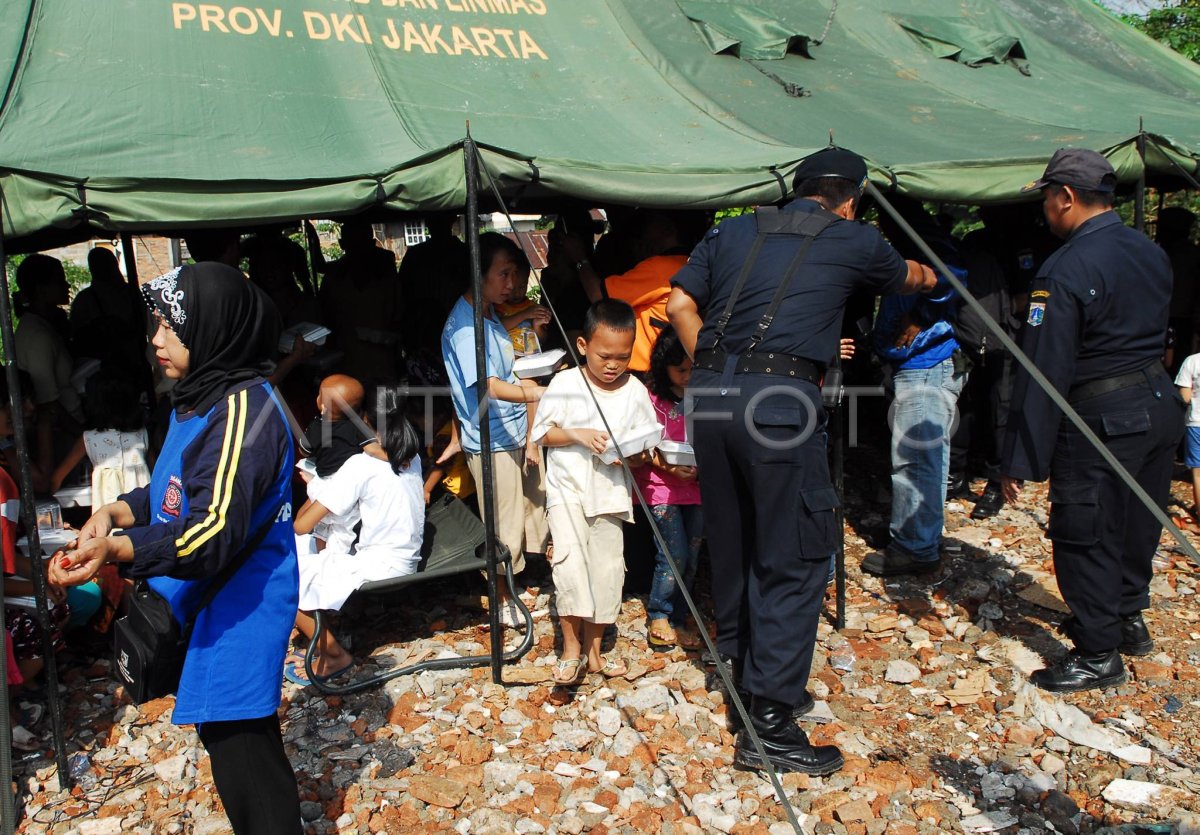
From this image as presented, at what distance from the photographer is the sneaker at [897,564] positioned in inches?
198

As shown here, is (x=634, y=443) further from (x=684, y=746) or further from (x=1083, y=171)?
(x=1083, y=171)

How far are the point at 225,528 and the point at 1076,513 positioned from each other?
120 inches

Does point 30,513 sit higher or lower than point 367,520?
higher

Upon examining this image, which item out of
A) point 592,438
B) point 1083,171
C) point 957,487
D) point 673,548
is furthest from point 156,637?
point 957,487

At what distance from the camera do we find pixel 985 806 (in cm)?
315

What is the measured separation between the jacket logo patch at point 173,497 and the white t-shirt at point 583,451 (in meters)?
1.74

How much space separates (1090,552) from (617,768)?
6.55ft

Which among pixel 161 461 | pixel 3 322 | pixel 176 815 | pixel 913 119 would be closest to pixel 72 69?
pixel 3 322

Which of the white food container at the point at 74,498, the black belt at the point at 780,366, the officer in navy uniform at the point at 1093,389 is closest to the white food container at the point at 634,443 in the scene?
the black belt at the point at 780,366

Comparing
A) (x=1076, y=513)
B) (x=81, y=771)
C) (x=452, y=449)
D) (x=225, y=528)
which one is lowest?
(x=81, y=771)

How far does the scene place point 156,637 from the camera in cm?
234

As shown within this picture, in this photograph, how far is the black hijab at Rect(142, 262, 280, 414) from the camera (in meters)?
2.24

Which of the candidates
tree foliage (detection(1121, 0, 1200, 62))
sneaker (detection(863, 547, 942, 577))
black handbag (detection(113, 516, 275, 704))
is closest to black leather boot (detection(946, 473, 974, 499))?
sneaker (detection(863, 547, 942, 577))

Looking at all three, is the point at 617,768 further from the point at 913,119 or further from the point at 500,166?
the point at 913,119
